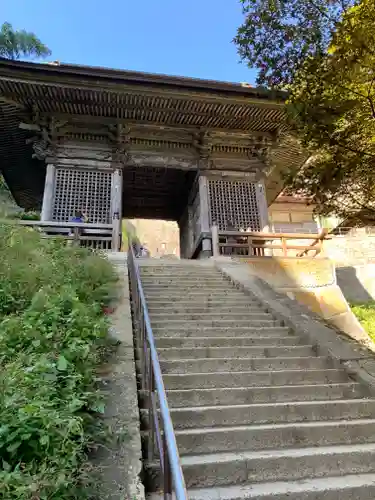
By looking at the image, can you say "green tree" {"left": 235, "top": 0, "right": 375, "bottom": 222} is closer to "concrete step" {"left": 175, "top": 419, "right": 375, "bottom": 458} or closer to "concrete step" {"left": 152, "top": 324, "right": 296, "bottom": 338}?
"concrete step" {"left": 152, "top": 324, "right": 296, "bottom": 338}

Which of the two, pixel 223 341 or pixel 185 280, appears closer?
pixel 223 341

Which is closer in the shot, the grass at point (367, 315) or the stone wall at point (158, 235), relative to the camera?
the grass at point (367, 315)

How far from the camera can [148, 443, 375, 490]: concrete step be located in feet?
9.84

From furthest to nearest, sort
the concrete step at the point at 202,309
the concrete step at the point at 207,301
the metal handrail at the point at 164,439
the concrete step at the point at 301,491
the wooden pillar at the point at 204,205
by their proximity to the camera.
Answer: the wooden pillar at the point at 204,205 → the concrete step at the point at 207,301 → the concrete step at the point at 202,309 → the concrete step at the point at 301,491 → the metal handrail at the point at 164,439

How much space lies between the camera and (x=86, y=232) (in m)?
11.1

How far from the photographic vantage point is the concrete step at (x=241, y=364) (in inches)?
181

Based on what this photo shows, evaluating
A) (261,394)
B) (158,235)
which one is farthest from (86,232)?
(158,235)

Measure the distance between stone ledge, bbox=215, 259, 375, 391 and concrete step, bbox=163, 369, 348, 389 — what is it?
0.25 m

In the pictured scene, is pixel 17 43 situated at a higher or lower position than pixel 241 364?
higher

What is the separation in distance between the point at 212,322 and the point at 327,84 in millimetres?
3916

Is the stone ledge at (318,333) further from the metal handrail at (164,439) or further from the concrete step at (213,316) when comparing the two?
the metal handrail at (164,439)

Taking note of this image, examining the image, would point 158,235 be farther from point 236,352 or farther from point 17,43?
point 236,352

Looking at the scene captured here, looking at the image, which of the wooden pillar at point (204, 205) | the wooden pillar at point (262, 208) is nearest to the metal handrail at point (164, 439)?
the wooden pillar at point (204, 205)

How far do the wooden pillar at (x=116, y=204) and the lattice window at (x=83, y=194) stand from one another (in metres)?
0.20
